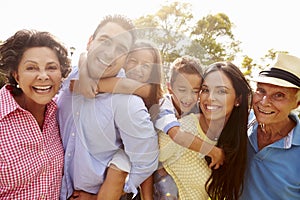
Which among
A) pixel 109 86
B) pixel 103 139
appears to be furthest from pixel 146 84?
pixel 103 139

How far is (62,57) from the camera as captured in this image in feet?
8.64

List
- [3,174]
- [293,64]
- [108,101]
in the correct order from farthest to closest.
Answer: [293,64] → [108,101] → [3,174]

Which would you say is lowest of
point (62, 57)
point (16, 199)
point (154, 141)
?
point (16, 199)

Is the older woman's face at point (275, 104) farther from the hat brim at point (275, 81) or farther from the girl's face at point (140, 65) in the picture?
the girl's face at point (140, 65)

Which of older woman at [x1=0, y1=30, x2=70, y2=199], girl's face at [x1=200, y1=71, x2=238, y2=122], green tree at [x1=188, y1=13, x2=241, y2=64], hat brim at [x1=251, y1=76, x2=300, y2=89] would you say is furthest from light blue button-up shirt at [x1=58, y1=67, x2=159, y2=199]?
green tree at [x1=188, y1=13, x2=241, y2=64]

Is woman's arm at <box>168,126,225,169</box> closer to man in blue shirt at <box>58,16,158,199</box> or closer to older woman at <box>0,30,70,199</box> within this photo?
man in blue shirt at <box>58,16,158,199</box>

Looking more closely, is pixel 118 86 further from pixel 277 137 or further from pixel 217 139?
pixel 277 137

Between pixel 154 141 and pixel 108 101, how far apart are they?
44cm

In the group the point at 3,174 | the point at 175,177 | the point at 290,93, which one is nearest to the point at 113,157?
the point at 175,177

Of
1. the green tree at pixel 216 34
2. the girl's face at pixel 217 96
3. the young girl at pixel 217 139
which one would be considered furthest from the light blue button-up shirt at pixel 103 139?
the green tree at pixel 216 34

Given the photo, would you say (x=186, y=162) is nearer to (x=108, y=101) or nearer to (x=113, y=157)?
(x=113, y=157)

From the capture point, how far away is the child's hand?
9.11ft

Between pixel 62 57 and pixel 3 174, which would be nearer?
pixel 3 174

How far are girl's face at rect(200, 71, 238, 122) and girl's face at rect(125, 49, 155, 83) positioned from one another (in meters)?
0.47
